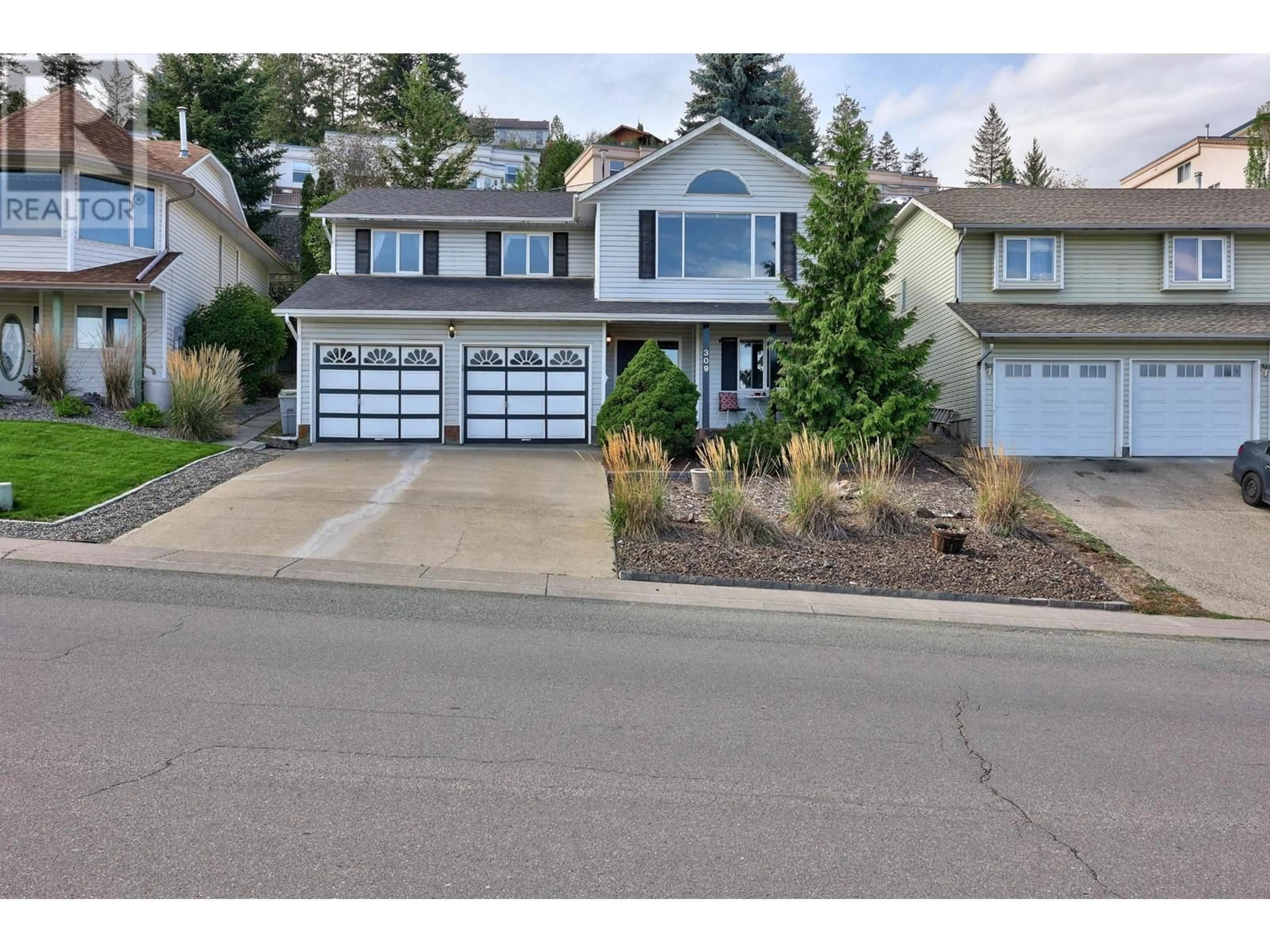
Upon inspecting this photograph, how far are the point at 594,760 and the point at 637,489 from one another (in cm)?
756

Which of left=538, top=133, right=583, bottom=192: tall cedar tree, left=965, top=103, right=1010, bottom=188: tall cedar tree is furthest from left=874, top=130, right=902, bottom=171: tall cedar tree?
left=538, top=133, right=583, bottom=192: tall cedar tree

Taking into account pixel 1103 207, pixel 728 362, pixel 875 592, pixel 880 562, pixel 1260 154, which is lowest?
pixel 875 592

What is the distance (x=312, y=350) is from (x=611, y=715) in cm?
1765

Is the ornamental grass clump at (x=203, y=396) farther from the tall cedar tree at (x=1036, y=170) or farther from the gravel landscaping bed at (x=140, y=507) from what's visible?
the tall cedar tree at (x=1036, y=170)

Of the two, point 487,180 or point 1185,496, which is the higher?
point 487,180

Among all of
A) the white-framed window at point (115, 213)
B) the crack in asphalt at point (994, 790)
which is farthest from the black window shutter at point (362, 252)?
the crack in asphalt at point (994, 790)

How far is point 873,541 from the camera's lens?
12906mm

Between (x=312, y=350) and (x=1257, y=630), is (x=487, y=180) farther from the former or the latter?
(x=1257, y=630)

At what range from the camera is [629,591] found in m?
10.6

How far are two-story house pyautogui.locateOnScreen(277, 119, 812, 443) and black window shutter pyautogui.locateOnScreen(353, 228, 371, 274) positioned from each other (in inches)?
1.6

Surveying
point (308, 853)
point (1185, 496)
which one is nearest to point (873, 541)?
point (1185, 496)

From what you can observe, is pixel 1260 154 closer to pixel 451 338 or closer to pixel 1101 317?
pixel 1101 317

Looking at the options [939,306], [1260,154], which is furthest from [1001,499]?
[1260,154]

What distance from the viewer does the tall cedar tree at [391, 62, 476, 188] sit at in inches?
1531
